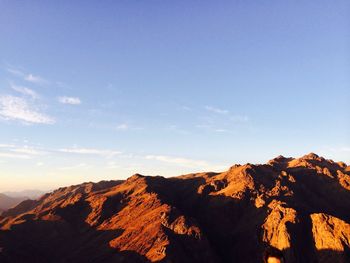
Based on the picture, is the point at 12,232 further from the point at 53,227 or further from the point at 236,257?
the point at 236,257

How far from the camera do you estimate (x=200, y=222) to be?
124 metres

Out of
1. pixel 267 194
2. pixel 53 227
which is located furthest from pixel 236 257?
pixel 53 227

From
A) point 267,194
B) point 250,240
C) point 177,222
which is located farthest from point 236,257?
point 267,194

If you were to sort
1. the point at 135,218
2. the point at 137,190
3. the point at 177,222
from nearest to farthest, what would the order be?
the point at 177,222, the point at 135,218, the point at 137,190

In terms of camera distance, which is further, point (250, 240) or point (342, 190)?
point (342, 190)

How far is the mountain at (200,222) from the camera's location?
105875mm

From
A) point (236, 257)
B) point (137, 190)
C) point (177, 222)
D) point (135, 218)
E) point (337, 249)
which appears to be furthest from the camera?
point (137, 190)

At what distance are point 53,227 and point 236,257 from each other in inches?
2383

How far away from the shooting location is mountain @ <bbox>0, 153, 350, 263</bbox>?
4168 inches

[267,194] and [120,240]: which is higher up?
[267,194]

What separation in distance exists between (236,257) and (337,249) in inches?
1032

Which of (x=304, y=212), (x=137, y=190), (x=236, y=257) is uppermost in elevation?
(x=137, y=190)

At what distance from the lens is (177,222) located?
117 m

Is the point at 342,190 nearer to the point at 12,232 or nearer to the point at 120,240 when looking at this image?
the point at 120,240
